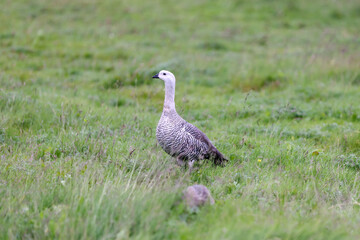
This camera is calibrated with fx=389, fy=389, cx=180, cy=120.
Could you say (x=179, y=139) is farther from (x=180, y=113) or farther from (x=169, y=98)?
(x=180, y=113)

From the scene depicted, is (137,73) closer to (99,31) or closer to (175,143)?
(175,143)

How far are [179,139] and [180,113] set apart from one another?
1500 mm

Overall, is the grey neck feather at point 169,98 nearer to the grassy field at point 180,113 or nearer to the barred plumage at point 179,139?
the barred plumage at point 179,139

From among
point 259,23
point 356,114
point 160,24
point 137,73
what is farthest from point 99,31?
point 356,114

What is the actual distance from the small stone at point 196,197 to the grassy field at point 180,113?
0.29 feet

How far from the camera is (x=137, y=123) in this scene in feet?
23.7

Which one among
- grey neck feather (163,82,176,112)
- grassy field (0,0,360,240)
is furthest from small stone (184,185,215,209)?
grey neck feather (163,82,176,112)

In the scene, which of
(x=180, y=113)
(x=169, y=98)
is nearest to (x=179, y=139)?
(x=169, y=98)

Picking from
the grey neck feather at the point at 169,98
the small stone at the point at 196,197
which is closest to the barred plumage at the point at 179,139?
→ the grey neck feather at the point at 169,98

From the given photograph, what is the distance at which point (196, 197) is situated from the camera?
163 inches

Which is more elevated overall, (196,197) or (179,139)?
(179,139)

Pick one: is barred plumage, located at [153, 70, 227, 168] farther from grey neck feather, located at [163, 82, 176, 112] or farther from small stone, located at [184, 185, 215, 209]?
small stone, located at [184, 185, 215, 209]

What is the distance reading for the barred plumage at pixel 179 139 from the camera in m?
5.41


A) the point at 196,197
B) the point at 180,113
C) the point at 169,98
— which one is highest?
the point at 169,98
